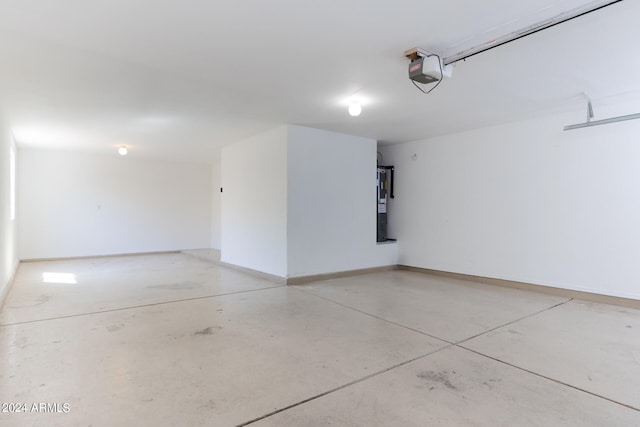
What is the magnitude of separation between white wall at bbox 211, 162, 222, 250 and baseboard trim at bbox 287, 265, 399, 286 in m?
4.61

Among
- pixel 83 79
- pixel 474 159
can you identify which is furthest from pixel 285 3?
pixel 474 159

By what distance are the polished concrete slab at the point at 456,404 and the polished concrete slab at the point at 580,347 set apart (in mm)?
209

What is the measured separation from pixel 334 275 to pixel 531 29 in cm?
412

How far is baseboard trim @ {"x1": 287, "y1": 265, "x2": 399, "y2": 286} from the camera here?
503 cm

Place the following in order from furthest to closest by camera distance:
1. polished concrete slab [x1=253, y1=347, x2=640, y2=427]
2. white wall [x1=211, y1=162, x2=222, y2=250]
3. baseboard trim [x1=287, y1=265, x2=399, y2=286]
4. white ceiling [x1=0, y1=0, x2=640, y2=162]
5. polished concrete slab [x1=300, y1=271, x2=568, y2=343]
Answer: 1. white wall [x1=211, y1=162, x2=222, y2=250]
2. baseboard trim [x1=287, y1=265, x2=399, y2=286]
3. polished concrete slab [x1=300, y1=271, x2=568, y2=343]
4. white ceiling [x1=0, y1=0, x2=640, y2=162]
5. polished concrete slab [x1=253, y1=347, x2=640, y2=427]

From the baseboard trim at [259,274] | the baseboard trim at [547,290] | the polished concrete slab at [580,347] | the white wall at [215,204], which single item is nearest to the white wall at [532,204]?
the baseboard trim at [547,290]

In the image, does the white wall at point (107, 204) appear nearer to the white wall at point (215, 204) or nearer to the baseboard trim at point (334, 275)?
the white wall at point (215, 204)

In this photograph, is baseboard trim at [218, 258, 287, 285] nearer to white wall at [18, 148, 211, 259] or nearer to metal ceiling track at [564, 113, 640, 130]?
white wall at [18, 148, 211, 259]

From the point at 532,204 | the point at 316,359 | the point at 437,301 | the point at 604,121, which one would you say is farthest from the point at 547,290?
the point at 316,359

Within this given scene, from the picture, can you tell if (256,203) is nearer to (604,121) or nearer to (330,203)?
(330,203)

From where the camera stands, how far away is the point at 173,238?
873 centimetres

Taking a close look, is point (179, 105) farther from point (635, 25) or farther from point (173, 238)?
point (173, 238)

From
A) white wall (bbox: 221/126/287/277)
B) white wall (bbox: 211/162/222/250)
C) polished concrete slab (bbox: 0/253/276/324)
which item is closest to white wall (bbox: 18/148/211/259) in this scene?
white wall (bbox: 211/162/222/250)

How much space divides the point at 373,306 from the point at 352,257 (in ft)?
6.29
